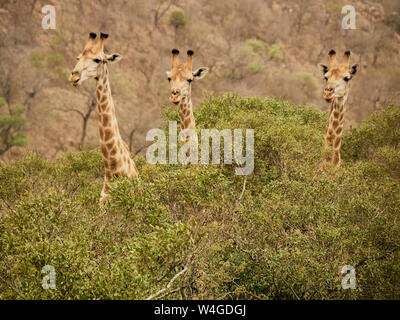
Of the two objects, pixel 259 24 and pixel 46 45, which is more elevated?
pixel 259 24

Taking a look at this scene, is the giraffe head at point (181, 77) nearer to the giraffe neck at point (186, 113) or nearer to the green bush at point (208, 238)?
the giraffe neck at point (186, 113)

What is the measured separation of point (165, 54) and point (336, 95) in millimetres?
36382

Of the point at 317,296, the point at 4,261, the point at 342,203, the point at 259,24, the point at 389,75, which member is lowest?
the point at 317,296

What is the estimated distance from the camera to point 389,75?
1729 inches

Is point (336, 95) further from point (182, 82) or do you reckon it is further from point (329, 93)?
point (182, 82)

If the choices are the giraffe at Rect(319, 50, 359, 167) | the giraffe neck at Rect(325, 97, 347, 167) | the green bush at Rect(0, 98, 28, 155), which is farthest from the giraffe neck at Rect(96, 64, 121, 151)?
the green bush at Rect(0, 98, 28, 155)

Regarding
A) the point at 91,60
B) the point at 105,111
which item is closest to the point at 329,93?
the point at 105,111

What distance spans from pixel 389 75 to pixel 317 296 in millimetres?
41024

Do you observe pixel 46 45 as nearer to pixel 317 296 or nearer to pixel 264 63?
pixel 264 63

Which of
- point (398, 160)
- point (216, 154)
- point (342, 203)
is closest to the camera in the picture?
point (342, 203)

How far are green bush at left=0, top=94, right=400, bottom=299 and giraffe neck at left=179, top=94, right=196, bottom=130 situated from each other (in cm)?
199

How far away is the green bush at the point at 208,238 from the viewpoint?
5.53 m

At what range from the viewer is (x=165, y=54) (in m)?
45.8

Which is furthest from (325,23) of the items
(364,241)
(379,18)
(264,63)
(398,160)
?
(364,241)
